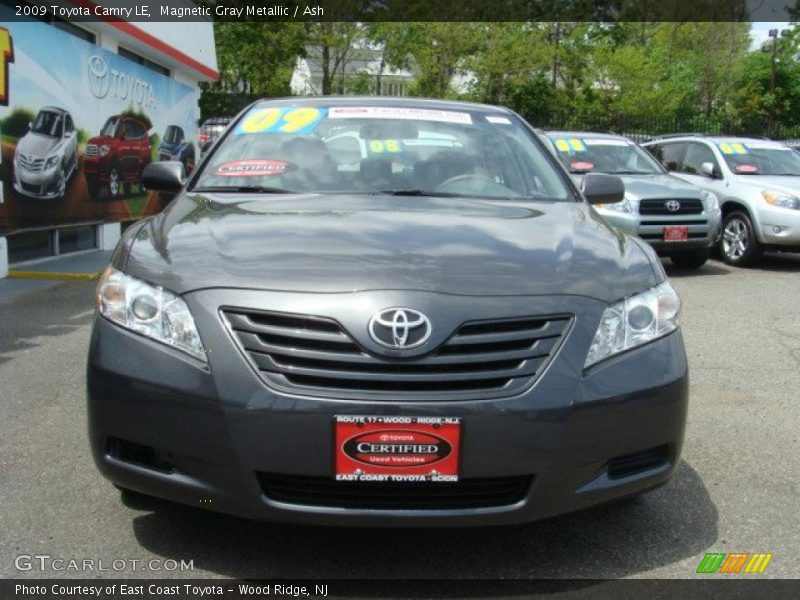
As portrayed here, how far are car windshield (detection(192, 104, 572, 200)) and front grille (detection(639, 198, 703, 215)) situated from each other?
6.07 meters

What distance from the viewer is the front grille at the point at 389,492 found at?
2510mm

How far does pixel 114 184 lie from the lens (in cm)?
1242

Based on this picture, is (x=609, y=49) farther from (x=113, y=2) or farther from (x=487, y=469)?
(x=487, y=469)

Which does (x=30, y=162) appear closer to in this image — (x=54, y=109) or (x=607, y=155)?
(x=54, y=109)

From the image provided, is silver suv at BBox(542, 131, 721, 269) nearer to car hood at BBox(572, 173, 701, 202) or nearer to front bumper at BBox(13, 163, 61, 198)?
car hood at BBox(572, 173, 701, 202)

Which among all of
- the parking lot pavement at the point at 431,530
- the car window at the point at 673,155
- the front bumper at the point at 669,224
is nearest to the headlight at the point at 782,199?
the front bumper at the point at 669,224

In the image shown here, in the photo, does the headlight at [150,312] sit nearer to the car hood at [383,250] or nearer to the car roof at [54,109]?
the car hood at [383,250]

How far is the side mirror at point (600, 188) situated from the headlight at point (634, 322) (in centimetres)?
146

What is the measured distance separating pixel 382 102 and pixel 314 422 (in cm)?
245

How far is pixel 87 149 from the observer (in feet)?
37.3

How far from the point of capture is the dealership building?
30.6ft

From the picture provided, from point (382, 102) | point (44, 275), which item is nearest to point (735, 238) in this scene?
point (382, 102)

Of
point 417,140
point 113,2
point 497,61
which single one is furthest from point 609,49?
point 417,140

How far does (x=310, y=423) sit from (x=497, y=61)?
34038 mm
